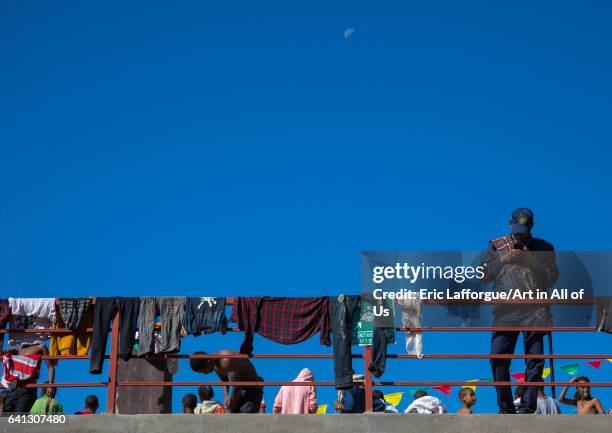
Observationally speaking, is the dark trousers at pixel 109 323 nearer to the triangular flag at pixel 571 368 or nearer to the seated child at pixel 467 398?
the seated child at pixel 467 398

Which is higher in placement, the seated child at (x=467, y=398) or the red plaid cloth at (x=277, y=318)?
the red plaid cloth at (x=277, y=318)

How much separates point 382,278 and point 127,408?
4.67 meters

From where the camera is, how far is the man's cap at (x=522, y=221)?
36.4 ft

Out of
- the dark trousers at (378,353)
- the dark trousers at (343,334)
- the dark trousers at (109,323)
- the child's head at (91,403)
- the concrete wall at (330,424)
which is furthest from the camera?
the child's head at (91,403)

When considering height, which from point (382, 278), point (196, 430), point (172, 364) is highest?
point (382, 278)

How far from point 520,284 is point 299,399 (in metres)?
3.29

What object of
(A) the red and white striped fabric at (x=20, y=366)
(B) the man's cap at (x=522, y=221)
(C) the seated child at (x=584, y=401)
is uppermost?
(B) the man's cap at (x=522, y=221)

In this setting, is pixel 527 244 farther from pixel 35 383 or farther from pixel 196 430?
pixel 35 383

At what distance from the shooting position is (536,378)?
428 inches

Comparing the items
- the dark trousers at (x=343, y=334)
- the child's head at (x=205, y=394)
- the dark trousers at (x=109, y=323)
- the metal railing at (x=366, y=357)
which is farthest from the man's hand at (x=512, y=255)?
the child's head at (x=205, y=394)

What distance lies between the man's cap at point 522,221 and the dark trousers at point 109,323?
16.1 ft

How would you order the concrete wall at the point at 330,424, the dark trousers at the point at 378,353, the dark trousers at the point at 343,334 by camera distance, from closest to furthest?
1. the concrete wall at the point at 330,424
2. the dark trousers at the point at 378,353
3. the dark trousers at the point at 343,334

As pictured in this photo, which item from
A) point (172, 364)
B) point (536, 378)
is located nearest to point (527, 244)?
point (536, 378)

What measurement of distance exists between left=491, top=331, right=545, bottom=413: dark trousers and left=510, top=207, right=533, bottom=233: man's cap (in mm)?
1255
